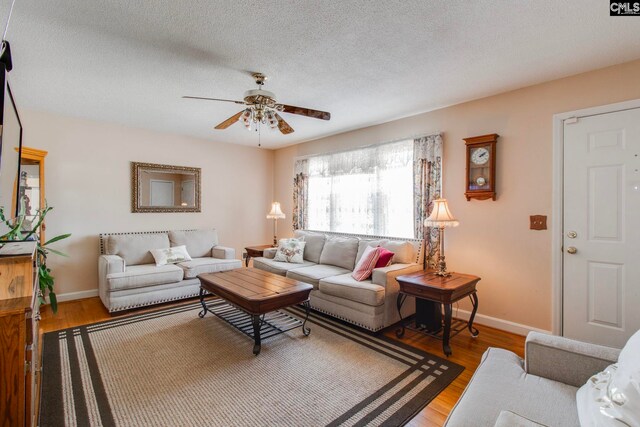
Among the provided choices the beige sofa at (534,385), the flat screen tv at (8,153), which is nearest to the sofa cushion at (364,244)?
the beige sofa at (534,385)

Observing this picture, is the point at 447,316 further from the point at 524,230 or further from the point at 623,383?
the point at 623,383

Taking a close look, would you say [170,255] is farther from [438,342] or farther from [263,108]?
A: [438,342]

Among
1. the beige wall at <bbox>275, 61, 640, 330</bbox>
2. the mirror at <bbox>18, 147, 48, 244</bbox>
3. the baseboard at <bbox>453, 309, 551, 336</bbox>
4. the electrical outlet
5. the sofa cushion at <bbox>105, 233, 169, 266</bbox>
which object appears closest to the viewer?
the beige wall at <bbox>275, 61, 640, 330</bbox>

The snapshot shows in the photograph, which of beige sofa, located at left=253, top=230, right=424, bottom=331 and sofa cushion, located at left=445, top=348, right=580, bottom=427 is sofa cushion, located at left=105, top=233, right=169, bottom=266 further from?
sofa cushion, located at left=445, top=348, right=580, bottom=427

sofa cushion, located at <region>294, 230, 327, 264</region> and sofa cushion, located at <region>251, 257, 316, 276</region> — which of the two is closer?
sofa cushion, located at <region>251, 257, 316, 276</region>

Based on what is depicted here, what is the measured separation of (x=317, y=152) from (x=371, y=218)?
165 cm

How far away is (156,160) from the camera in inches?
189

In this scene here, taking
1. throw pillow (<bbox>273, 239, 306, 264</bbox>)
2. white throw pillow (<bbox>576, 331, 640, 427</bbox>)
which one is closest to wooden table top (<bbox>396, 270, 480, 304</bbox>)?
white throw pillow (<bbox>576, 331, 640, 427</bbox>)

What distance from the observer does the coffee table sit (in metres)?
2.71

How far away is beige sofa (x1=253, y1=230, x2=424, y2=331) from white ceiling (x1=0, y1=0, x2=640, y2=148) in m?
1.80

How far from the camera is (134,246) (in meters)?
4.29

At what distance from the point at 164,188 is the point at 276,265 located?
7.53 feet

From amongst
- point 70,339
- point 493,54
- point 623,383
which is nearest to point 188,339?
point 70,339

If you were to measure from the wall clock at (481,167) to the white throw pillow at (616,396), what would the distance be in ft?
7.31
